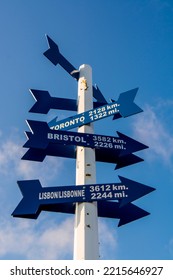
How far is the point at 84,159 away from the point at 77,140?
1.11 ft

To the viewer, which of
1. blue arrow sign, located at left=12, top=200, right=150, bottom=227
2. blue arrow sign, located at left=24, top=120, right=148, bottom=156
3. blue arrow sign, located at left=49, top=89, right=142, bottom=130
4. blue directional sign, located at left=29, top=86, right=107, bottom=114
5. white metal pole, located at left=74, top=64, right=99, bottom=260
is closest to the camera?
white metal pole, located at left=74, top=64, right=99, bottom=260

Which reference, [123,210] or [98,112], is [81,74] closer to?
[98,112]

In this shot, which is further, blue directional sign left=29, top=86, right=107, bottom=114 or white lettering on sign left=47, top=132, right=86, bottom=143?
blue directional sign left=29, top=86, right=107, bottom=114

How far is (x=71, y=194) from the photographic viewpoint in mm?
6090

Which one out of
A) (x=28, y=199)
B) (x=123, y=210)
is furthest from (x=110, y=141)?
(x=28, y=199)

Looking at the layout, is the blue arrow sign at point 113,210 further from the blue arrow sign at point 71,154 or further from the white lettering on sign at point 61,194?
the blue arrow sign at point 71,154

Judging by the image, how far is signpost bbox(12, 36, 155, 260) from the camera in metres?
6.03

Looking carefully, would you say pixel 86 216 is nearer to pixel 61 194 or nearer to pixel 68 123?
pixel 61 194

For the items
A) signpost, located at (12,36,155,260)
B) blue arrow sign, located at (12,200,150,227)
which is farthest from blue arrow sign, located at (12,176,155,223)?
blue arrow sign, located at (12,200,150,227)

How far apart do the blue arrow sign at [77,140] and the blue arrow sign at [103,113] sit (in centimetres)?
49

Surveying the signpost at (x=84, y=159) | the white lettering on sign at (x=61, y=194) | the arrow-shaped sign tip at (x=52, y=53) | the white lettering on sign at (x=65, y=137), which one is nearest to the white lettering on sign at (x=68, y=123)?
the signpost at (x=84, y=159)

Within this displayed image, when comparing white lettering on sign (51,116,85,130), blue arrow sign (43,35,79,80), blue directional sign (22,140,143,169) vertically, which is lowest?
blue directional sign (22,140,143,169)

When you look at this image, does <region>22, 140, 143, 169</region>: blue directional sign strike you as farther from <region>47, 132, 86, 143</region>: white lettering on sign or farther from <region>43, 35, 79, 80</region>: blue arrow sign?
<region>43, 35, 79, 80</region>: blue arrow sign
